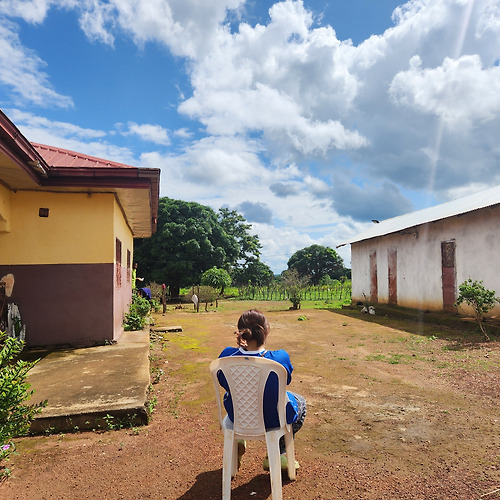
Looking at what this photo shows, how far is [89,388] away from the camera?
13.6 ft

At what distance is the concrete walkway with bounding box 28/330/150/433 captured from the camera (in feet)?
11.5

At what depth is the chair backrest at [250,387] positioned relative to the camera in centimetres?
225

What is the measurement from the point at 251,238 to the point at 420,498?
32611 millimetres

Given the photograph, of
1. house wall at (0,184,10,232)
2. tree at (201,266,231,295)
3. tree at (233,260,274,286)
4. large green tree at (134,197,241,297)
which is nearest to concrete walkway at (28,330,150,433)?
house wall at (0,184,10,232)

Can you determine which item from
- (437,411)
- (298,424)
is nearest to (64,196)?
(298,424)

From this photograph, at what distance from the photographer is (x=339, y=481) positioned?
104 inches

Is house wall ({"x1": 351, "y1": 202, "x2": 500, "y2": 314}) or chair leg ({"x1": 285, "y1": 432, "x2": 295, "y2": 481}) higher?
house wall ({"x1": 351, "y1": 202, "x2": 500, "y2": 314})

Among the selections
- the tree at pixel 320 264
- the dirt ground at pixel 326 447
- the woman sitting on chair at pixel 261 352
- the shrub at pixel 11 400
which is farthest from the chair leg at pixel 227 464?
the tree at pixel 320 264

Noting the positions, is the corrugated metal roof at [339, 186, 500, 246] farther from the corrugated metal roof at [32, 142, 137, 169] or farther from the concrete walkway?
the concrete walkway

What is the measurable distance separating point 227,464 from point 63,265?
538 cm

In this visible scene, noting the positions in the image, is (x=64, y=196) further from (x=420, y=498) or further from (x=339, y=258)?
(x=339, y=258)

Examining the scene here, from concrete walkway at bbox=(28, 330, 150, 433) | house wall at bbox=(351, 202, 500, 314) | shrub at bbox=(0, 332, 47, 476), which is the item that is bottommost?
concrete walkway at bbox=(28, 330, 150, 433)

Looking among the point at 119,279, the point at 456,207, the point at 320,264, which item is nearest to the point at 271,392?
the point at 119,279

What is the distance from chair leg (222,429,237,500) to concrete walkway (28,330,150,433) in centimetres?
156
